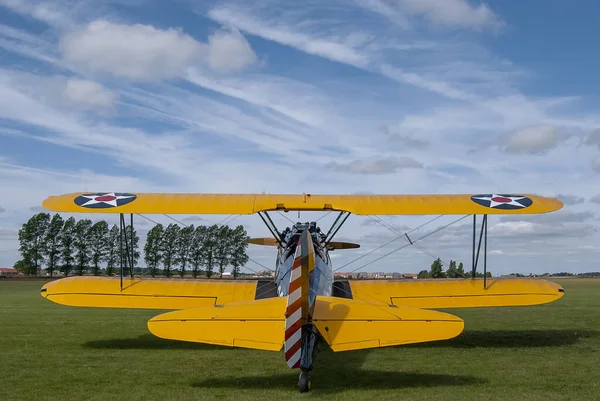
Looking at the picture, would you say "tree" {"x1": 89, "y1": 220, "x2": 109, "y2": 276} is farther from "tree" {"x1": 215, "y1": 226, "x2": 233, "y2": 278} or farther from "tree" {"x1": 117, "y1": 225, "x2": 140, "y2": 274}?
"tree" {"x1": 215, "y1": 226, "x2": 233, "y2": 278}

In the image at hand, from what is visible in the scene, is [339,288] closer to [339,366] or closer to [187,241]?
[339,366]

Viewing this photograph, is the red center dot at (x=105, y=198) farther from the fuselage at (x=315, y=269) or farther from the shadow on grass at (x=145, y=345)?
the fuselage at (x=315, y=269)

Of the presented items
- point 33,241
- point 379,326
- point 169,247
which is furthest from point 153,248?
point 379,326

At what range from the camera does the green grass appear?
6.30 meters

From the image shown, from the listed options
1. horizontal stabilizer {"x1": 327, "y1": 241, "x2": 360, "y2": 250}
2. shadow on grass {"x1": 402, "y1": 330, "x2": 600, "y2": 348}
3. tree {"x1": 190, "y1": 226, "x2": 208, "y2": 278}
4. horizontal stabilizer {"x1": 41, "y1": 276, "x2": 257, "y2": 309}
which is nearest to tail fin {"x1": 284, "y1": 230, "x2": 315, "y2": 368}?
horizontal stabilizer {"x1": 41, "y1": 276, "x2": 257, "y2": 309}

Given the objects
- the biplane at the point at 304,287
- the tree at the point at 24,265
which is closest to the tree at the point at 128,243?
the biplane at the point at 304,287

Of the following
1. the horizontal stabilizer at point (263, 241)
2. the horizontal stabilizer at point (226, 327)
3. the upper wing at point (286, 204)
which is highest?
the upper wing at point (286, 204)

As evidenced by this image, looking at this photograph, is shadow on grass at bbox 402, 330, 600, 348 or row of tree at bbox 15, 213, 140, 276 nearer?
shadow on grass at bbox 402, 330, 600, 348

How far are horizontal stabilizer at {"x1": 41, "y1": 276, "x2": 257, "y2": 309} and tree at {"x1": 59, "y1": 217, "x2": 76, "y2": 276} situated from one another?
1645 inches

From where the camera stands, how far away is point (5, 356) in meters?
8.43

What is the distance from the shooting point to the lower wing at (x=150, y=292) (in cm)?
952

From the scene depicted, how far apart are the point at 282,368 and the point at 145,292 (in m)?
3.02

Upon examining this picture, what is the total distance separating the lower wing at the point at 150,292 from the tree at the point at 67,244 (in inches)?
1645

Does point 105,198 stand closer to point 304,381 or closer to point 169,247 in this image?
point 304,381
